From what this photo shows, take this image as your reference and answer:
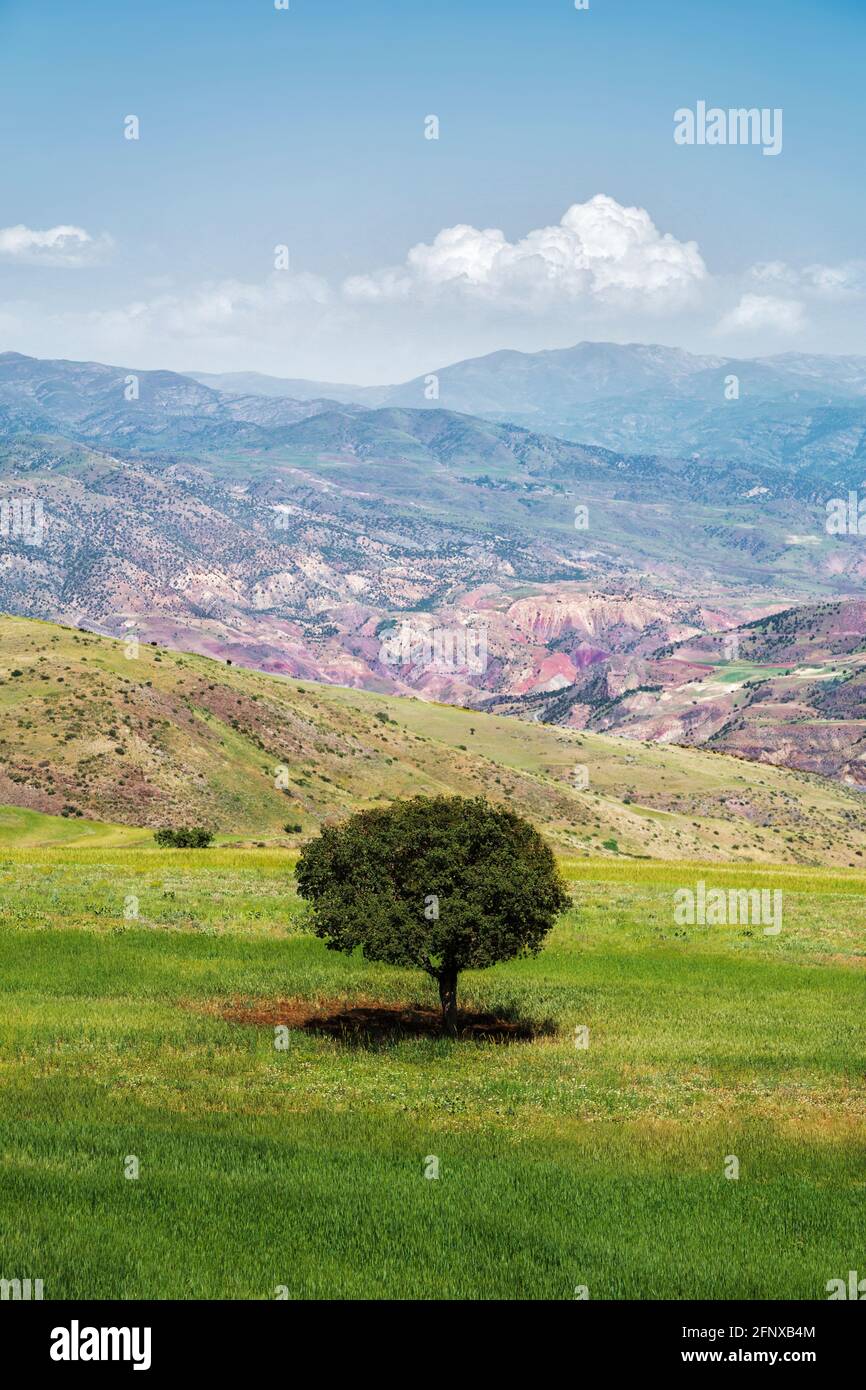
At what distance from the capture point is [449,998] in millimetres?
33438

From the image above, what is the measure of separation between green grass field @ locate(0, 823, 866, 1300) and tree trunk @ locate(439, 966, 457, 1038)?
1441mm

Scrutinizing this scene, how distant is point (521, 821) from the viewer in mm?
35531

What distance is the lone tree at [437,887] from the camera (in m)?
31.5

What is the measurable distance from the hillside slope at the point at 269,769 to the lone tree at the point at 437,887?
68412 millimetres

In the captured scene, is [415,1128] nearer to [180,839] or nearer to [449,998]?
[449,998]

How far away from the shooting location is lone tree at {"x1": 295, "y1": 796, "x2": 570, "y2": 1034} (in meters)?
31.5

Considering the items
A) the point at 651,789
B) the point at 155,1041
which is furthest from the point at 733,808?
the point at 155,1041

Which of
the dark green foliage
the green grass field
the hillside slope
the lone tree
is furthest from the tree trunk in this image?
the hillside slope

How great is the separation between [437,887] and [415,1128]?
9.60 m

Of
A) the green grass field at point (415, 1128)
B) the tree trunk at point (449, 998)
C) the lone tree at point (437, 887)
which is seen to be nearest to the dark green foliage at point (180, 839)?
the green grass field at point (415, 1128)

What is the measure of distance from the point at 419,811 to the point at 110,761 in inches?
3544

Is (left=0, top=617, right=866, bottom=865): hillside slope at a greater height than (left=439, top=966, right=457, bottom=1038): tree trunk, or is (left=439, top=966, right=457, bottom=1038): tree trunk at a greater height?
(left=439, top=966, right=457, bottom=1038): tree trunk

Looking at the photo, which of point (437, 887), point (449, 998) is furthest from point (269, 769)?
point (437, 887)

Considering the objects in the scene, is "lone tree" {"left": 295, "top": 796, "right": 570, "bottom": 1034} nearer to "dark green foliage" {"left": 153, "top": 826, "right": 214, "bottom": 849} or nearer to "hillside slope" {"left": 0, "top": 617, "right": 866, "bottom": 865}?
"dark green foliage" {"left": 153, "top": 826, "right": 214, "bottom": 849}
